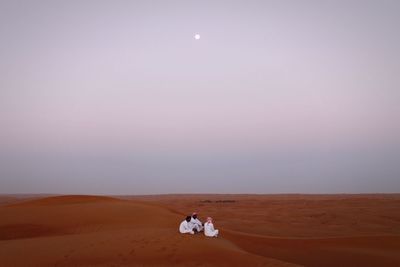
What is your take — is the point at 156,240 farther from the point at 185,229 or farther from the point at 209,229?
the point at 209,229

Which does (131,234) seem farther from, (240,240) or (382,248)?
(382,248)

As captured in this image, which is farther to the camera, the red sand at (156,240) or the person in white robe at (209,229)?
the person in white robe at (209,229)

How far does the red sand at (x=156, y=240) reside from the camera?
13.5 metres

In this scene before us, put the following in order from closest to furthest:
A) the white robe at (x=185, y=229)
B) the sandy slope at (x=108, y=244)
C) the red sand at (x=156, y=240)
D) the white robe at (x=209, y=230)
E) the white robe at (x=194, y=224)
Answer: the sandy slope at (x=108, y=244), the red sand at (x=156, y=240), the white robe at (x=185, y=229), the white robe at (x=209, y=230), the white robe at (x=194, y=224)

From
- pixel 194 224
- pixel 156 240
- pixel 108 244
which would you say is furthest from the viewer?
pixel 194 224

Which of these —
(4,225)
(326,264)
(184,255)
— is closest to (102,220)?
(4,225)

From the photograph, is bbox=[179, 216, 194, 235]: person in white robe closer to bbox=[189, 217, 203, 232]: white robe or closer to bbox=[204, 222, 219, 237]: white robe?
bbox=[189, 217, 203, 232]: white robe

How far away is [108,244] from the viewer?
15039 mm

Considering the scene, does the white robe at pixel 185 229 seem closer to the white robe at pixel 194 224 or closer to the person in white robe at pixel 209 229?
the white robe at pixel 194 224

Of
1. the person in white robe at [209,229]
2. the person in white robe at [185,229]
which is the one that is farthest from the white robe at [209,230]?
the person in white robe at [185,229]

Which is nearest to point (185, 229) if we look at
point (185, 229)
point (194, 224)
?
point (185, 229)

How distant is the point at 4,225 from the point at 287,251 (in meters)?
14.1

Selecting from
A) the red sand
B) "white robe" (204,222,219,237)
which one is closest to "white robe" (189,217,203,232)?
"white robe" (204,222,219,237)

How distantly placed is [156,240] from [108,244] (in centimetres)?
174
